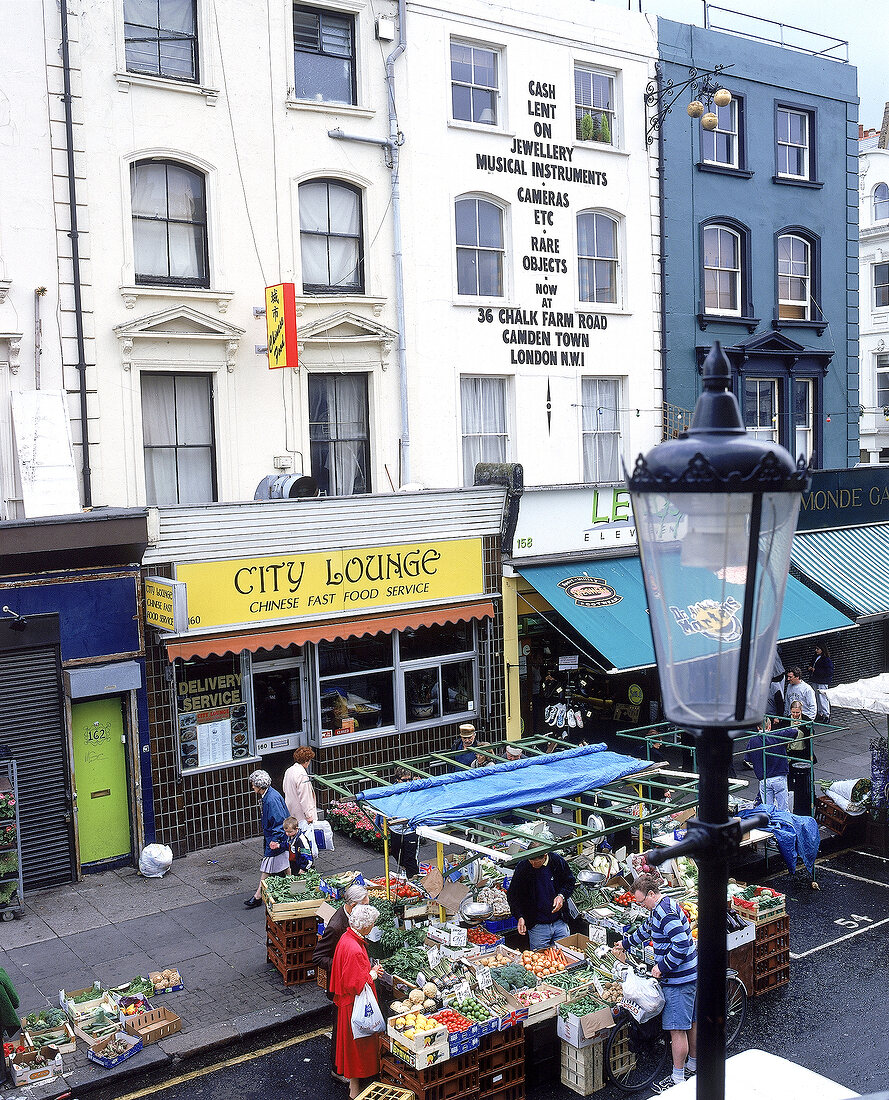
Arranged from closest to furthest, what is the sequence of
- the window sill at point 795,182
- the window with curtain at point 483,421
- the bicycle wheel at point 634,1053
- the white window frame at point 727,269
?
the bicycle wheel at point 634,1053 → the window with curtain at point 483,421 → the white window frame at point 727,269 → the window sill at point 795,182

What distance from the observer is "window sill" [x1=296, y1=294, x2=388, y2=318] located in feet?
57.8

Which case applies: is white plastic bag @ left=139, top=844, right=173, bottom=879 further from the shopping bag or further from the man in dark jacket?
the shopping bag

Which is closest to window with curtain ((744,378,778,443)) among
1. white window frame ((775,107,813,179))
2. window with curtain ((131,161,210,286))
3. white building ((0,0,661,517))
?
white building ((0,0,661,517))

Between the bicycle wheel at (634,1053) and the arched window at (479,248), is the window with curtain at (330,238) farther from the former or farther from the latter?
the bicycle wheel at (634,1053)

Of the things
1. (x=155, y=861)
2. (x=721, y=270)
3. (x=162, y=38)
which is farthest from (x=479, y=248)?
(x=155, y=861)

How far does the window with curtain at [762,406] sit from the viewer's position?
24516 mm

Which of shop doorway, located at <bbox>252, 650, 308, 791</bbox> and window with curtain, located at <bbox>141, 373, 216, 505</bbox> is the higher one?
window with curtain, located at <bbox>141, 373, 216, 505</bbox>

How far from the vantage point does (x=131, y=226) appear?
1608cm

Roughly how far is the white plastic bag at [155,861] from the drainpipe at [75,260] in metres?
5.08

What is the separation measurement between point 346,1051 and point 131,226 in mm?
12099

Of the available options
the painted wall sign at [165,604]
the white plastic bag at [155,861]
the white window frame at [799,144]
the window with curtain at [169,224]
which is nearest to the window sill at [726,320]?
the white window frame at [799,144]

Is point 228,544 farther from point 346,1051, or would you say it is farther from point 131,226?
point 346,1051

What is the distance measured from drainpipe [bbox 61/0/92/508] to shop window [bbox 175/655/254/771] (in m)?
3.04

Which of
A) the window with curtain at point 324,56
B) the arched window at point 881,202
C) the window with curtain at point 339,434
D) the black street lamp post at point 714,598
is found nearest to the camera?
the black street lamp post at point 714,598
